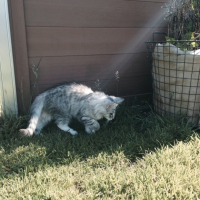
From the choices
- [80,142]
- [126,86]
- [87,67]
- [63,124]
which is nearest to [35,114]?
[63,124]

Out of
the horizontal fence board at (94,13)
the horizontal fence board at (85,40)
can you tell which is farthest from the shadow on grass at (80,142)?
the horizontal fence board at (94,13)

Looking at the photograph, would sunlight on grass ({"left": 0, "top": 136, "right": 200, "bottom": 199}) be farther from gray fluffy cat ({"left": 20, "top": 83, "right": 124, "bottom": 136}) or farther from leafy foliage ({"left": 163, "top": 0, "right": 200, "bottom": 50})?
leafy foliage ({"left": 163, "top": 0, "right": 200, "bottom": 50})

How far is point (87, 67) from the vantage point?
9.12ft

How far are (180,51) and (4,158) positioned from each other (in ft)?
6.21

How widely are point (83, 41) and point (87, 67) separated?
12.6 inches

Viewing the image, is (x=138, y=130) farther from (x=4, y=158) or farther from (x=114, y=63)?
(x=4, y=158)

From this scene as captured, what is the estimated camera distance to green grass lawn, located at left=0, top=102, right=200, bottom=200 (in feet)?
4.70

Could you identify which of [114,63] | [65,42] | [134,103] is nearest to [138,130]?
[134,103]

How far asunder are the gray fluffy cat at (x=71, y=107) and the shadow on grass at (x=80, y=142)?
0.10 m

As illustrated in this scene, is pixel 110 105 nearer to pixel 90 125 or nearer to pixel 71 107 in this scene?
pixel 90 125

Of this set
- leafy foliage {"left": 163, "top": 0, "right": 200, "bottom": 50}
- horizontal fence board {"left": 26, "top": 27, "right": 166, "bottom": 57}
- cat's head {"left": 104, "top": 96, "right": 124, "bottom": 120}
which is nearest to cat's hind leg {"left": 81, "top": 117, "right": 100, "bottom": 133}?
cat's head {"left": 104, "top": 96, "right": 124, "bottom": 120}

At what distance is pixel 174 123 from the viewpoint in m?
2.22

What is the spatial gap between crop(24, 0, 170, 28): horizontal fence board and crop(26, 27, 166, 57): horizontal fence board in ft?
0.21

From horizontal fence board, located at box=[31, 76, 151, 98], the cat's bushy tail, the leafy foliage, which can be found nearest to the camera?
the cat's bushy tail
